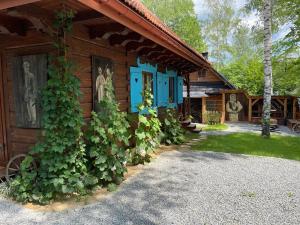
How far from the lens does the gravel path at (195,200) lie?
292 centimetres

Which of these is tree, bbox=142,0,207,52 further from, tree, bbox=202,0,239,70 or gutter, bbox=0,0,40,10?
gutter, bbox=0,0,40,10

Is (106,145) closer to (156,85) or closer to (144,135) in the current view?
(144,135)

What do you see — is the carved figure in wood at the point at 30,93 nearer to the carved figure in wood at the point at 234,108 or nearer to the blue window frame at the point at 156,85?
the blue window frame at the point at 156,85

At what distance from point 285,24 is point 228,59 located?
44.4 feet

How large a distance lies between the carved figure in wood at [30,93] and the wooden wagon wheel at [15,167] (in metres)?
0.59

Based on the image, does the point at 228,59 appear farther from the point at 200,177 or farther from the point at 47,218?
the point at 47,218

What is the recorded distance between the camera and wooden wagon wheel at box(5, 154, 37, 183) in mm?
3628

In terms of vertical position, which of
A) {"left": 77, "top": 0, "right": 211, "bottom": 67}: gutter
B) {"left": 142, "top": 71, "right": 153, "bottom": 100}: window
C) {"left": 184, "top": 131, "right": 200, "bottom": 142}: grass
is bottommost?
{"left": 184, "top": 131, "right": 200, "bottom": 142}: grass

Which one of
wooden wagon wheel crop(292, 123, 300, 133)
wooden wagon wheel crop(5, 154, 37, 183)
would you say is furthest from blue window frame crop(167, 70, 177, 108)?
wooden wagon wheel crop(292, 123, 300, 133)

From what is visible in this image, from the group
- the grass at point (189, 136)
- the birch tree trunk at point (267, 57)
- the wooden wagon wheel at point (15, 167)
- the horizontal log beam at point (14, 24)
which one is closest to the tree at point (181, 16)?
the birch tree trunk at point (267, 57)

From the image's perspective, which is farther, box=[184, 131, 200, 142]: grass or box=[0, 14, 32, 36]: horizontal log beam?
box=[184, 131, 200, 142]: grass

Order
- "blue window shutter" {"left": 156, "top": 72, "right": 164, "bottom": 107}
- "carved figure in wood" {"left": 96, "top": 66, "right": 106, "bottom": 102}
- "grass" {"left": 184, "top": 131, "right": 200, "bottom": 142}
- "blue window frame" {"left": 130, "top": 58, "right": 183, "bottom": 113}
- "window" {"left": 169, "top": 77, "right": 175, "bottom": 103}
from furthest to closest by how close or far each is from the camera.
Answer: "window" {"left": 169, "top": 77, "right": 175, "bottom": 103}, "grass" {"left": 184, "top": 131, "right": 200, "bottom": 142}, "blue window shutter" {"left": 156, "top": 72, "right": 164, "bottom": 107}, "blue window frame" {"left": 130, "top": 58, "right": 183, "bottom": 113}, "carved figure in wood" {"left": 96, "top": 66, "right": 106, "bottom": 102}

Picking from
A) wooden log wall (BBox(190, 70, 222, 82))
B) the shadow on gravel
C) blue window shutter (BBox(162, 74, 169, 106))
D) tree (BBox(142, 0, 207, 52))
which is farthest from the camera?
tree (BBox(142, 0, 207, 52))

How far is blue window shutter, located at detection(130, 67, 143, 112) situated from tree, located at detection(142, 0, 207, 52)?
18.7 metres
